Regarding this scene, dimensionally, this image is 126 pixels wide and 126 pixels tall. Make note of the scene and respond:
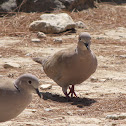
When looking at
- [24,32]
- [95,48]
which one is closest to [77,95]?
[95,48]

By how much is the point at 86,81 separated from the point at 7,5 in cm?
630

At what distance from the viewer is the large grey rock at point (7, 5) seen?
1211cm

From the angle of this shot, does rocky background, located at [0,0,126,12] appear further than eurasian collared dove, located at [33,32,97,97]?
Yes

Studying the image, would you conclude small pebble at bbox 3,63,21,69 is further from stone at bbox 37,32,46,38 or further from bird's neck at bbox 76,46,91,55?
stone at bbox 37,32,46,38

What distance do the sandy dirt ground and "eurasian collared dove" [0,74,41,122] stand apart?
39 centimetres

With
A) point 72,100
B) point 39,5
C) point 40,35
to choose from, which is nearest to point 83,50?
point 72,100

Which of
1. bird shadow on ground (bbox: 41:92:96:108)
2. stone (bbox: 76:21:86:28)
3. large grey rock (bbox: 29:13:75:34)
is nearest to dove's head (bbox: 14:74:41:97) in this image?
bird shadow on ground (bbox: 41:92:96:108)

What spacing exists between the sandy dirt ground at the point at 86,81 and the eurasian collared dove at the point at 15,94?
39 cm

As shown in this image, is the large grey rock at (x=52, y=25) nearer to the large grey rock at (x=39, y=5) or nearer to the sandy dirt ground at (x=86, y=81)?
the sandy dirt ground at (x=86, y=81)

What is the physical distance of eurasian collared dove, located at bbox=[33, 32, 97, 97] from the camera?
17.5ft

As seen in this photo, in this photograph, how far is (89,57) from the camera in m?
5.37

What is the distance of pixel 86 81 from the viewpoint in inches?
262

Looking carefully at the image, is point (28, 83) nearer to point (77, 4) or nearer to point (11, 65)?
point (11, 65)

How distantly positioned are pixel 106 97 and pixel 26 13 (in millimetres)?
7128
